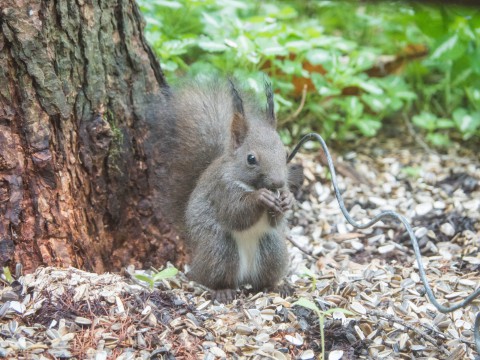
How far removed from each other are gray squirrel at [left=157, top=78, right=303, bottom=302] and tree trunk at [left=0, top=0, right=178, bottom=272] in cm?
17

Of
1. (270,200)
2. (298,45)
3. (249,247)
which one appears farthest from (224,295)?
(298,45)

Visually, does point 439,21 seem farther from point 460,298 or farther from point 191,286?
point 191,286

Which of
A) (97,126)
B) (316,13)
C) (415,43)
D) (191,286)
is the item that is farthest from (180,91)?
(316,13)

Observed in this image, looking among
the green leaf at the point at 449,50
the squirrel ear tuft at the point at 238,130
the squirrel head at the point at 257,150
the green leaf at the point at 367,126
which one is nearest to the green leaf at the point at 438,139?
the green leaf at the point at 367,126

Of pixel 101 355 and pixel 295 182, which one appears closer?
pixel 101 355

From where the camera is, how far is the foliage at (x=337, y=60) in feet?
11.5

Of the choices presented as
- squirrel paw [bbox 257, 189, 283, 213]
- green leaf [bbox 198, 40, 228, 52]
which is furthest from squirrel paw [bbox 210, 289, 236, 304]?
green leaf [bbox 198, 40, 228, 52]

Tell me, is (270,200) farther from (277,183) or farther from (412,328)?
(412,328)

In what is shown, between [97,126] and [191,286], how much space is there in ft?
2.80

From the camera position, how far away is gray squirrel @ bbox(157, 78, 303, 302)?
2525 millimetres

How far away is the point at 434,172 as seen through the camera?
3.99 m

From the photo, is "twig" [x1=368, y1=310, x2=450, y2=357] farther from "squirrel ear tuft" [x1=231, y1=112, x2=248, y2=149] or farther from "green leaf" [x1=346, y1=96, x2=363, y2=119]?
"green leaf" [x1=346, y1=96, x2=363, y2=119]

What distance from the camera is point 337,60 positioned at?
3.90 meters

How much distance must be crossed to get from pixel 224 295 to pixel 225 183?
19.5 inches
